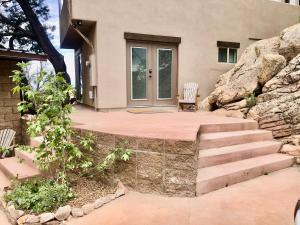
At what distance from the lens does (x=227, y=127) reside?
4922 millimetres

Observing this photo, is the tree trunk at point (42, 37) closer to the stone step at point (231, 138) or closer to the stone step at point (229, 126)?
the stone step at point (229, 126)

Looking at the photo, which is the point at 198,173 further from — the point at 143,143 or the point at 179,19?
the point at 179,19

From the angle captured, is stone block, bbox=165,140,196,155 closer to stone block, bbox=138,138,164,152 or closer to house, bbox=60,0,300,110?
stone block, bbox=138,138,164,152

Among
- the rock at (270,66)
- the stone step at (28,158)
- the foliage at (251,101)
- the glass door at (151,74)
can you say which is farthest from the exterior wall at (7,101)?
the rock at (270,66)

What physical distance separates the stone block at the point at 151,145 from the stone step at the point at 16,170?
1662 millimetres

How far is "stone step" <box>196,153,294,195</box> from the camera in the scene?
346cm

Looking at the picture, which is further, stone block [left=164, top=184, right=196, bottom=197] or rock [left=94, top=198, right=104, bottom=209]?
stone block [left=164, top=184, right=196, bottom=197]

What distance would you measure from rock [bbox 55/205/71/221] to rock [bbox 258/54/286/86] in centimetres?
549

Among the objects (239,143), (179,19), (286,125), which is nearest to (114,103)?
(179,19)

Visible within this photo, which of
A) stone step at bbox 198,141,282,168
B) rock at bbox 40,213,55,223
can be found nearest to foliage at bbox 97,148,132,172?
rock at bbox 40,213,55,223

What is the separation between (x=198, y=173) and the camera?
3.58 meters

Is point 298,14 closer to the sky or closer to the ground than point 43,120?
closer to the sky

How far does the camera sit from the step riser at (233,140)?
4234 mm

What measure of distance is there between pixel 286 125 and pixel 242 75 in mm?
2533
